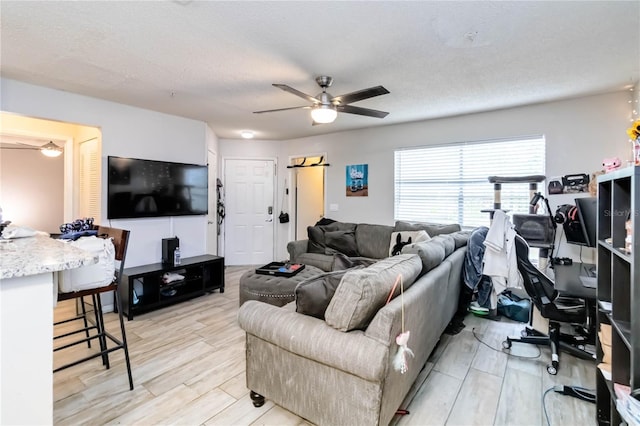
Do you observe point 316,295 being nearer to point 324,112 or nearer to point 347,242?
point 324,112

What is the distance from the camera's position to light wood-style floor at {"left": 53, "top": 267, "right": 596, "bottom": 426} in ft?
5.93

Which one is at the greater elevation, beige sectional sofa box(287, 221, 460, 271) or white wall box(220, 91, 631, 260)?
white wall box(220, 91, 631, 260)

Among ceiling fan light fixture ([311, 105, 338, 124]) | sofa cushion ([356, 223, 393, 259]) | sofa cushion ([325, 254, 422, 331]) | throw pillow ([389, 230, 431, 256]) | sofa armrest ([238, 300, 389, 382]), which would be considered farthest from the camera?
sofa cushion ([356, 223, 393, 259])

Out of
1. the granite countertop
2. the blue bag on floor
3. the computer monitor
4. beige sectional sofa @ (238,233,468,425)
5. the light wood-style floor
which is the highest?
the computer monitor

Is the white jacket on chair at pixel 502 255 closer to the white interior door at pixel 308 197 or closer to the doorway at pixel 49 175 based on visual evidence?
the white interior door at pixel 308 197

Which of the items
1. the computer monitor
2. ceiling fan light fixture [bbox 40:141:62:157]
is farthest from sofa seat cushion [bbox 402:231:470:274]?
ceiling fan light fixture [bbox 40:141:62:157]

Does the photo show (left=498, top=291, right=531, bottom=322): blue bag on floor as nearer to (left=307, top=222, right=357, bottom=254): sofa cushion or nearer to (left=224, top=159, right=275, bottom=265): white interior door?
(left=307, top=222, right=357, bottom=254): sofa cushion

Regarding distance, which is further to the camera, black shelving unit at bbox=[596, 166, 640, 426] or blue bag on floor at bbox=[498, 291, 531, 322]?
blue bag on floor at bbox=[498, 291, 531, 322]

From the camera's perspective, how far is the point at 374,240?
14.4 feet

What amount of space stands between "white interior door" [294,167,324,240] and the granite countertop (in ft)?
14.9

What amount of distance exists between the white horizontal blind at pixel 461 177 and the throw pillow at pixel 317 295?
3147 mm

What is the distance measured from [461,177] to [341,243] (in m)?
1.94

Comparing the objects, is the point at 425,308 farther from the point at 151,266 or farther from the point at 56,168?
the point at 56,168

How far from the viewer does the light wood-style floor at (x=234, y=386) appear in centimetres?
181
